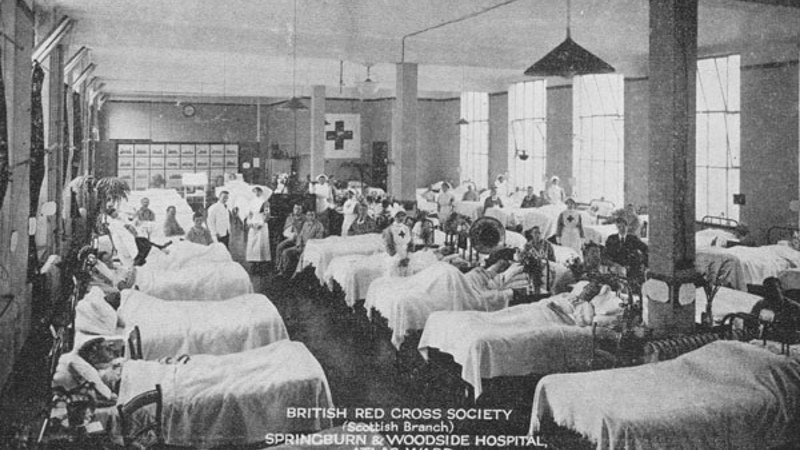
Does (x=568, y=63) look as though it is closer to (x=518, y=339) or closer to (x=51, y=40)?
(x=518, y=339)

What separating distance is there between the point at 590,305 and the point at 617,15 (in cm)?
487

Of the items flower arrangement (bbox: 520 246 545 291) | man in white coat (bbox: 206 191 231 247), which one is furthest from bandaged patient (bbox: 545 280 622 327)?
man in white coat (bbox: 206 191 231 247)

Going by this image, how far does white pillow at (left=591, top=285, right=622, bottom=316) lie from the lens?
20.4 feet

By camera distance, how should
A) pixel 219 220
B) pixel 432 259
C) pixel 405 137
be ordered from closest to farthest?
pixel 432 259, pixel 219 220, pixel 405 137

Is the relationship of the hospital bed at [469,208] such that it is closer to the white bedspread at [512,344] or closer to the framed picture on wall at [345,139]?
the framed picture on wall at [345,139]

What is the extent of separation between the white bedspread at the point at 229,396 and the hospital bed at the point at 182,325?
91 cm

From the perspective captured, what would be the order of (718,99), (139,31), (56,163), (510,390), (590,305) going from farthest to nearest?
(718,99), (139,31), (56,163), (590,305), (510,390)

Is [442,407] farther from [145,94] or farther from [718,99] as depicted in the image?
[145,94]

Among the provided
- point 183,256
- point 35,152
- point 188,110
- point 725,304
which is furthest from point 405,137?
point 188,110

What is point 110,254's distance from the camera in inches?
333

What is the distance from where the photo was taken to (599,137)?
15383 millimetres

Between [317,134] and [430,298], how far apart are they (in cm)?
1234

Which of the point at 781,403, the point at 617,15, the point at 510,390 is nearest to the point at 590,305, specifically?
the point at 510,390

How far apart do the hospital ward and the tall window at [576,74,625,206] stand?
5cm
